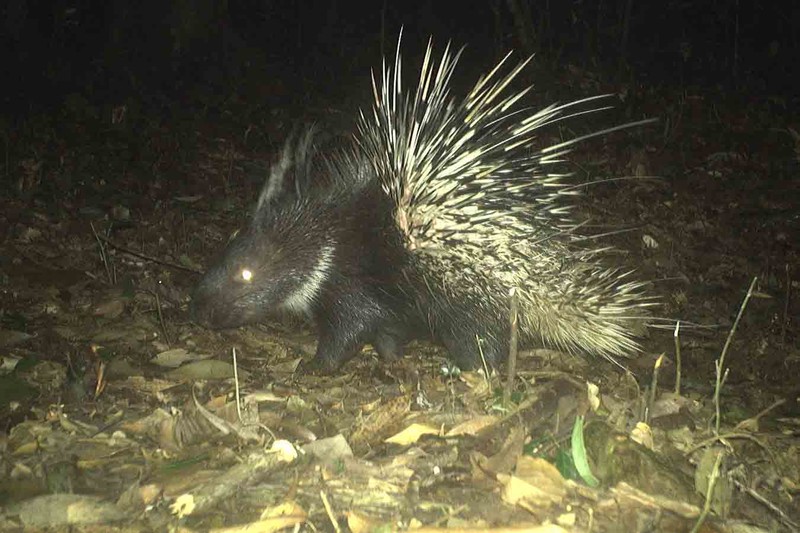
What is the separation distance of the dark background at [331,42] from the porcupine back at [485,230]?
21.9 ft

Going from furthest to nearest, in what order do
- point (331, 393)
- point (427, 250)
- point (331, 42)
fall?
point (331, 42) → point (427, 250) → point (331, 393)

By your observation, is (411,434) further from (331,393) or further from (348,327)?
(348,327)

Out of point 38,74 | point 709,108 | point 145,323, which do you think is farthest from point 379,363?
point 709,108

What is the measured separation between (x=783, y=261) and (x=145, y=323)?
568 cm

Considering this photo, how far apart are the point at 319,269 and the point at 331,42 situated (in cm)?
1071

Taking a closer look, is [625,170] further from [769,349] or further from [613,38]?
[613,38]

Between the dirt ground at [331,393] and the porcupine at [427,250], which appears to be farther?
the porcupine at [427,250]

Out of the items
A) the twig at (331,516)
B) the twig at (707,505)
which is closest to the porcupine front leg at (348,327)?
the twig at (331,516)

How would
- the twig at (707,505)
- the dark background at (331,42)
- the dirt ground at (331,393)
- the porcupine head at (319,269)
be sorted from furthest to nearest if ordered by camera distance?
the dark background at (331,42), the porcupine head at (319,269), the dirt ground at (331,393), the twig at (707,505)

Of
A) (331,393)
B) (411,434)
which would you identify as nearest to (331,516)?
(411,434)

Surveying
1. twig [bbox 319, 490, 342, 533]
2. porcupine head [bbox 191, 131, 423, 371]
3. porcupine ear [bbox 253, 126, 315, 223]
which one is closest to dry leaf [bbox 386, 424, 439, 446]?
twig [bbox 319, 490, 342, 533]

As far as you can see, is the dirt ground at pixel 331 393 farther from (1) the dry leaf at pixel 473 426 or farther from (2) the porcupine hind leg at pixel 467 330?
(2) the porcupine hind leg at pixel 467 330

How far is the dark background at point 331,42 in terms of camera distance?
10.1m

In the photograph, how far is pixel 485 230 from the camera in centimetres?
432
